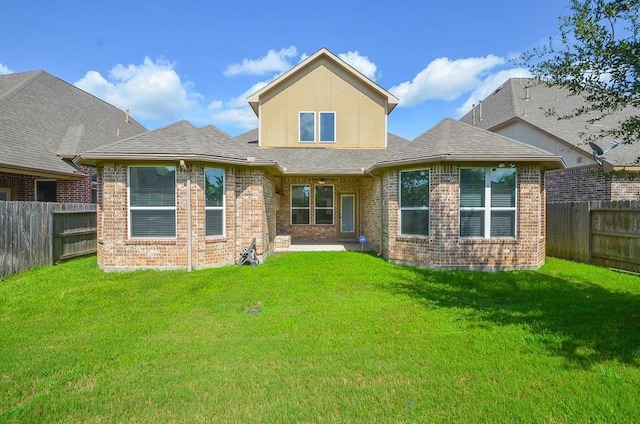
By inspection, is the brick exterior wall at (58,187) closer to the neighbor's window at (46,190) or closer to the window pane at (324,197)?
the neighbor's window at (46,190)

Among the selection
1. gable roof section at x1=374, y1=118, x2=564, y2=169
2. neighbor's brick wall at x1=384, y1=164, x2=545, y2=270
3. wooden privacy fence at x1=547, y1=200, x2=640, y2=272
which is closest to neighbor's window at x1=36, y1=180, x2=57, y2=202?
gable roof section at x1=374, y1=118, x2=564, y2=169

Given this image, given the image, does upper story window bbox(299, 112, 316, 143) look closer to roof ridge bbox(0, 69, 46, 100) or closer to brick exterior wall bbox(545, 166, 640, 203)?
brick exterior wall bbox(545, 166, 640, 203)

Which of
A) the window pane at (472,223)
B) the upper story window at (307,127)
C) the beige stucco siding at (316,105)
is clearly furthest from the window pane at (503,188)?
the upper story window at (307,127)

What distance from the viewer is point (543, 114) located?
1437 centimetres

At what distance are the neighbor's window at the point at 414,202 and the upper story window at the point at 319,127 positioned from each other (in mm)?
6226

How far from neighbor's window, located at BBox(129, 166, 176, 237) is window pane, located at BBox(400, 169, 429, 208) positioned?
630 cm

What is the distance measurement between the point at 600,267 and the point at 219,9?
1390 centimetres

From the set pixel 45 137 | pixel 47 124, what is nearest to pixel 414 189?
pixel 45 137

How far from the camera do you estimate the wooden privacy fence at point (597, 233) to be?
8.29 meters

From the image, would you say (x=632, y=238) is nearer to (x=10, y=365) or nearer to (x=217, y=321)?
(x=217, y=321)

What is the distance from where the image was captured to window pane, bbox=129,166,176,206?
841 cm

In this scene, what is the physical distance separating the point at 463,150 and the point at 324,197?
6.87 m

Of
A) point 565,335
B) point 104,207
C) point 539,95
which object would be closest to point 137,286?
point 104,207

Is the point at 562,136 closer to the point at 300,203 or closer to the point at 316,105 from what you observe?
the point at 316,105
